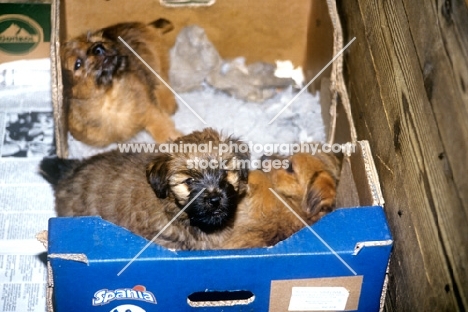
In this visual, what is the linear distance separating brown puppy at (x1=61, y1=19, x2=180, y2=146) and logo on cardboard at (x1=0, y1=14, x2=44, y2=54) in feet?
1.41

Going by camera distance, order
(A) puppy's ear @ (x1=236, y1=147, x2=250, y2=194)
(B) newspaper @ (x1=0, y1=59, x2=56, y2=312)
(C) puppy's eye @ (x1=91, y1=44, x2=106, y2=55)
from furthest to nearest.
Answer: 1. (C) puppy's eye @ (x1=91, y1=44, x2=106, y2=55)
2. (B) newspaper @ (x1=0, y1=59, x2=56, y2=312)
3. (A) puppy's ear @ (x1=236, y1=147, x2=250, y2=194)

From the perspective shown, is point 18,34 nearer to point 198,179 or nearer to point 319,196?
point 198,179

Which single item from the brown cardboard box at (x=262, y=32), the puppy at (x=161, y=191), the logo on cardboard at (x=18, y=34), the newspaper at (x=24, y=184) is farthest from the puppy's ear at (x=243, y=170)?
the logo on cardboard at (x=18, y=34)

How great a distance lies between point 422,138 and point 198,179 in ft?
2.71

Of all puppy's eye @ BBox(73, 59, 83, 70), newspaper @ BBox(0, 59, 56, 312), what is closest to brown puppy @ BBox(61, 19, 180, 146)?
puppy's eye @ BBox(73, 59, 83, 70)

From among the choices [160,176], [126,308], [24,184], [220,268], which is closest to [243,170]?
[160,176]

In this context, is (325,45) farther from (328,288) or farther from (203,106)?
(328,288)

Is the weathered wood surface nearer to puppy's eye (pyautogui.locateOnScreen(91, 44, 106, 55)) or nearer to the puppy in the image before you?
the puppy

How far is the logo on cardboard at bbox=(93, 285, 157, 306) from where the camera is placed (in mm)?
1742

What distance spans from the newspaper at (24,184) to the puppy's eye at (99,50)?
535 millimetres

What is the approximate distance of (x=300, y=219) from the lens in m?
2.34

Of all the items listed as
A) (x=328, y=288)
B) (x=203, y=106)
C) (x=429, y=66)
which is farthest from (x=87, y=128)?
(x=429, y=66)

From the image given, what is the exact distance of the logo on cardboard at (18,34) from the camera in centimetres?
294

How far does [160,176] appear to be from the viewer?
209 centimetres
